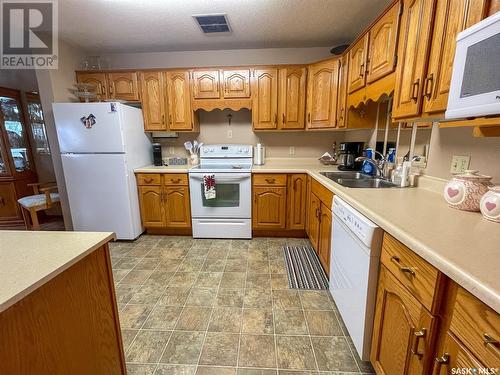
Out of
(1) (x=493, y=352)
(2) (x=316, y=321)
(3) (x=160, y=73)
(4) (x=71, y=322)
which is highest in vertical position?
(3) (x=160, y=73)

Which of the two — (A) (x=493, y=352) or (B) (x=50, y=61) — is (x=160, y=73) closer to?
(B) (x=50, y=61)

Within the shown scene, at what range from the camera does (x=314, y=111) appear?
271cm

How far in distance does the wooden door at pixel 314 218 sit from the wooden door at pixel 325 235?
0.33 feet

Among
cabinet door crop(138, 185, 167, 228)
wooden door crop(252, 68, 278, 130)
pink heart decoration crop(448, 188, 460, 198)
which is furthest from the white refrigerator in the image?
pink heart decoration crop(448, 188, 460, 198)

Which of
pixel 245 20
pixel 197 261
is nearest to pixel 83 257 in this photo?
pixel 197 261

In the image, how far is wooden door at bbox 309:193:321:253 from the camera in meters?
Result: 2.21

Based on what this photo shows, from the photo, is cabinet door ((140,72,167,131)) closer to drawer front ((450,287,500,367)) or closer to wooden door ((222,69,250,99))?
wooden door ((222,69,250,99))

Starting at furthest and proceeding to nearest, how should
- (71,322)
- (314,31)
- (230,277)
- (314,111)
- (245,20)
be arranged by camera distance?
(314,111) < (314,31) < (245,20) < (230,277) < (71,322)

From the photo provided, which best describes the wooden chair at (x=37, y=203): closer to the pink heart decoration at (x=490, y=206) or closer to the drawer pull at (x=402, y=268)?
the drawer pull at (x=402, y=268)

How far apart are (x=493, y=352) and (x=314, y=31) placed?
2901 mm

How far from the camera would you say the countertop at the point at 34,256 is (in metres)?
0.59

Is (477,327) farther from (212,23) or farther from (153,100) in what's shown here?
(153,100)

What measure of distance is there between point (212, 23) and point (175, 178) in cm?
173

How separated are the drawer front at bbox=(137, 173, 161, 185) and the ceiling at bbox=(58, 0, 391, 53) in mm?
1594
